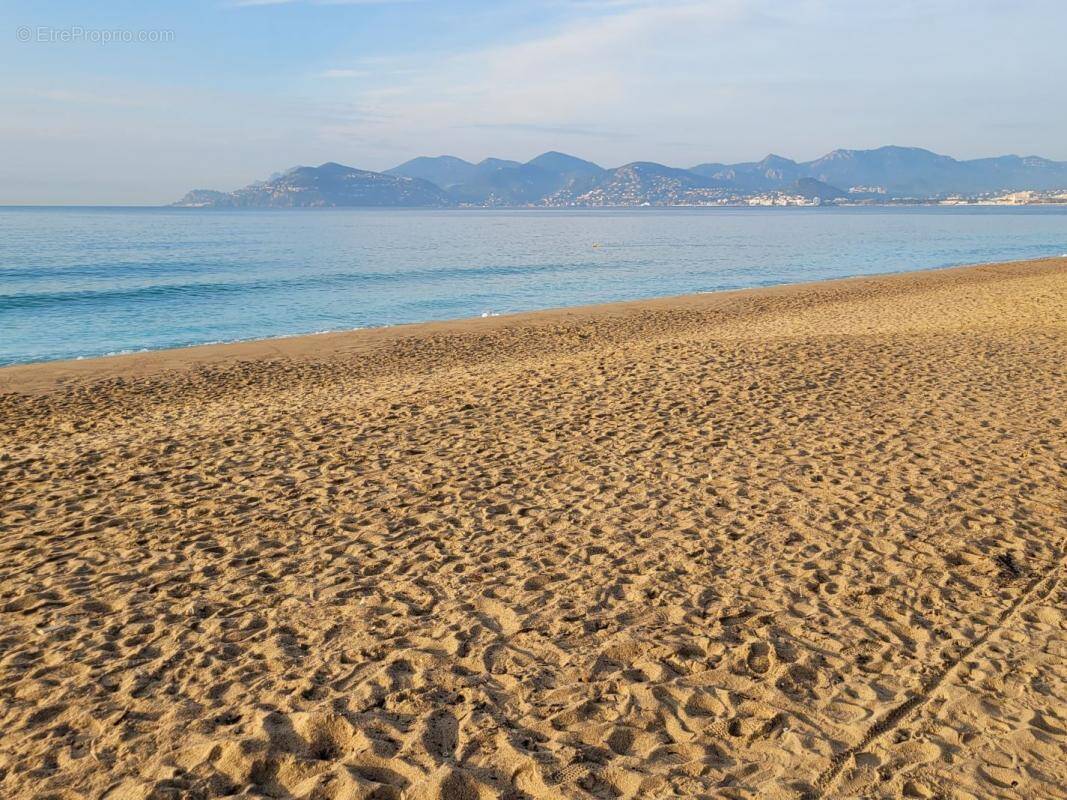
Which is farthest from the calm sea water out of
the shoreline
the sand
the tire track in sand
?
the tire track in sand

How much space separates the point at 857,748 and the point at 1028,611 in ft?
6.75

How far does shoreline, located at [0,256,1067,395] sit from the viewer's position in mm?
14500

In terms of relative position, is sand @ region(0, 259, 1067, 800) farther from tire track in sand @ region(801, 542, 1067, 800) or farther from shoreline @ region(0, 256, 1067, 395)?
shoreline @ region(0, 256, 1067, 395)

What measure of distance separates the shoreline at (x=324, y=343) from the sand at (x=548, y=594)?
10.9 feet

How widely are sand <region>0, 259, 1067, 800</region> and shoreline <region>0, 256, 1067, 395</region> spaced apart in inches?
131

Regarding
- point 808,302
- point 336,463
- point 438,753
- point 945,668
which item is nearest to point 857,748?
point 945,668

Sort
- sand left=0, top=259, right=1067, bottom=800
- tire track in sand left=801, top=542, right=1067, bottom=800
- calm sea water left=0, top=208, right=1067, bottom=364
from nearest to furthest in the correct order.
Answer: tire track in sand left=801, top=542, right=1067, bottom=800 < sand left=0, top=259, right=1067, bottom=800 < calm sea water left=0, top=208, right=1067, bottom=364

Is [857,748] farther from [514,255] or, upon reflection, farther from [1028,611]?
[514,255]

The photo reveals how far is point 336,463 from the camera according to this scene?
324 inches

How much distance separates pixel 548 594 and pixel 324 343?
13.8 meters

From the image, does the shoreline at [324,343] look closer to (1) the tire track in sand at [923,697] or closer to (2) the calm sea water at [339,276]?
(2) the calm sea water at [339,276]

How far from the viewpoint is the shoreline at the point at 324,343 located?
14500 mm

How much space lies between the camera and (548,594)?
5348mm

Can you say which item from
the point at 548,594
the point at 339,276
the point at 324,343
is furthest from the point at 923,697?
the point at 339,276
